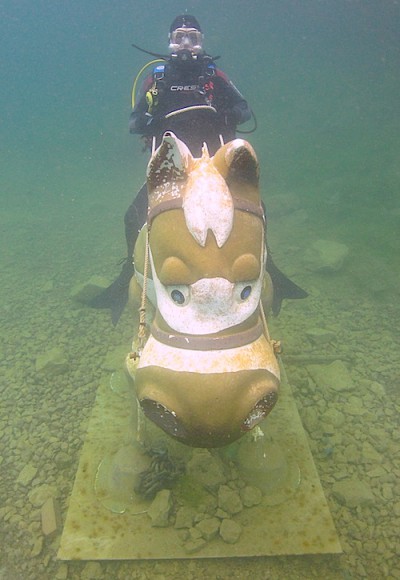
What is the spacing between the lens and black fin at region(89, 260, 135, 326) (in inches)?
158

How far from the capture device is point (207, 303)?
1940mm

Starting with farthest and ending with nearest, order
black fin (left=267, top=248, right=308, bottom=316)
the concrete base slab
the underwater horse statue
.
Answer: black fin (left=267, top=248, right=308, bottom=316) < the concrete base slab < the underwater horse statue

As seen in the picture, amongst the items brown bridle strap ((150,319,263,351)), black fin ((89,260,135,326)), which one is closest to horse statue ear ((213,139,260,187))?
brown bridle strap ((150,319,263,351))

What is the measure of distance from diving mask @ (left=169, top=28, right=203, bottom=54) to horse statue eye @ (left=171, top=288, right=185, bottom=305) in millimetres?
2801

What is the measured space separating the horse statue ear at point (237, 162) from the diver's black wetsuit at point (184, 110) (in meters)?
1.14

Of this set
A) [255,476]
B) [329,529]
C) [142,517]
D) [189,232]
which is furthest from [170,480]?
[189,232]

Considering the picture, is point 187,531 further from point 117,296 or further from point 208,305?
point 117,296

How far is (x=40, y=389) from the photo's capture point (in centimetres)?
465

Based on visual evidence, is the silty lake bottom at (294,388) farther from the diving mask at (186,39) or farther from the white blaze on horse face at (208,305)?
the diving mask at (186,39)

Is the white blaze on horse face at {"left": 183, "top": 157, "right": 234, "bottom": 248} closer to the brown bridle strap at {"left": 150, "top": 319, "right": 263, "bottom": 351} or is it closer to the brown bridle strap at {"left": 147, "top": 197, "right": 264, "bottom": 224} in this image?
the brown bridle strap at {"left": 147, "top": 197, "right": 264, "bottom": 224}

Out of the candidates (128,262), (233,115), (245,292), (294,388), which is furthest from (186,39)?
(294,388)

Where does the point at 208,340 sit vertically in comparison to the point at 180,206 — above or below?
below

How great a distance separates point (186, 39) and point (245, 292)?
10.1 feet

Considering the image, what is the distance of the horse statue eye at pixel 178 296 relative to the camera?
2.00m
